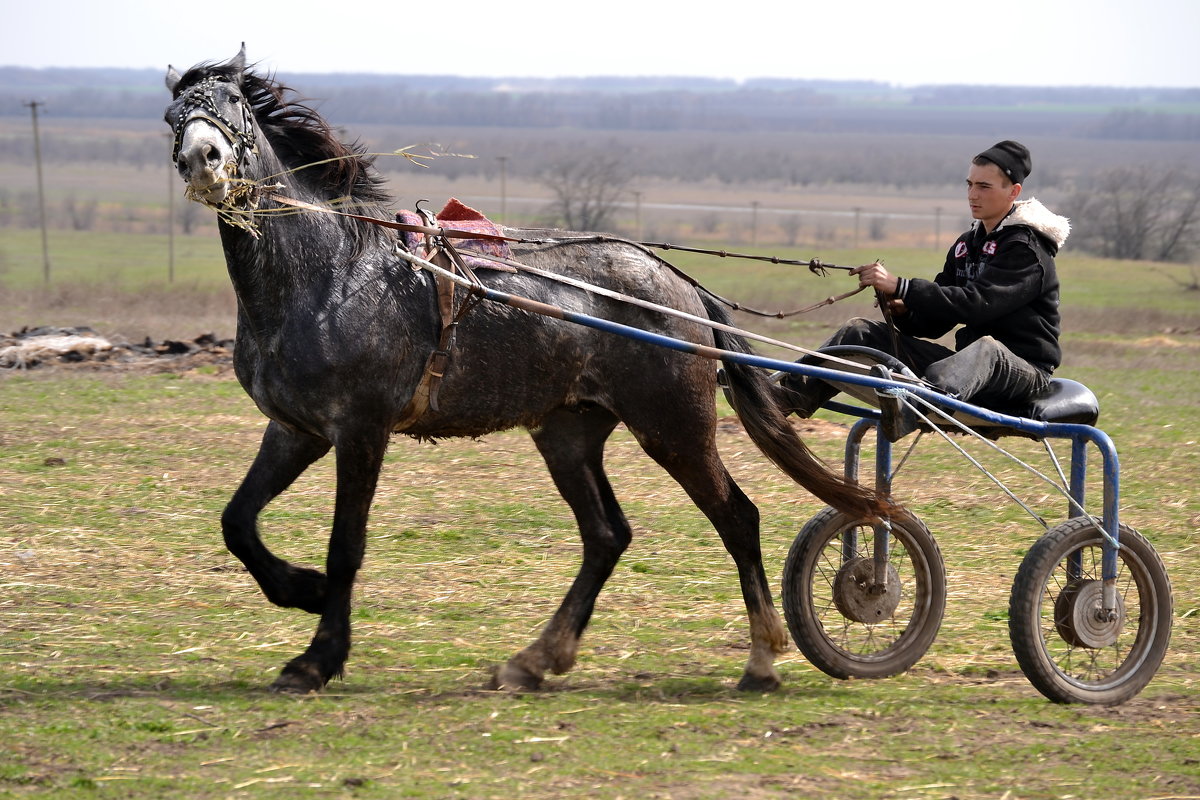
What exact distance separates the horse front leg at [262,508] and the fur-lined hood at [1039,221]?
9.58 ft

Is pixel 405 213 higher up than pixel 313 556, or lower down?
higher up

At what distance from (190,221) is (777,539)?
38655 mm

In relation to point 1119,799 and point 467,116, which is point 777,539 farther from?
point 467,116

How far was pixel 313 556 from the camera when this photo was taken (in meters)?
7.35

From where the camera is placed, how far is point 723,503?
19.0 ft

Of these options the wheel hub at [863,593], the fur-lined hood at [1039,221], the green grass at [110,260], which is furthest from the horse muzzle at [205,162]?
the green grass at [110,260]

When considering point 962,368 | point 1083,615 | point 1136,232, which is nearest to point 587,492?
point 962,368

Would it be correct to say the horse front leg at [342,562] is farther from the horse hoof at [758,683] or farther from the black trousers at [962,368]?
the black trousers at [962,368]

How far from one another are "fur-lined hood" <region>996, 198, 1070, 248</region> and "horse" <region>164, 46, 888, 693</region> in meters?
1.23

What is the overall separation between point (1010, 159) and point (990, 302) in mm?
654

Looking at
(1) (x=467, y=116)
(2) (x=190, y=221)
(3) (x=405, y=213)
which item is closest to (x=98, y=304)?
(3) (x=405, y=213)

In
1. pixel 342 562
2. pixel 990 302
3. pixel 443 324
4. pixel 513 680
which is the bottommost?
pixel 513 680

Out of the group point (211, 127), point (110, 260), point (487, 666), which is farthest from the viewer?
point (110, 260)

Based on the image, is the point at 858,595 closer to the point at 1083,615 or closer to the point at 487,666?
the point at 1083,615
